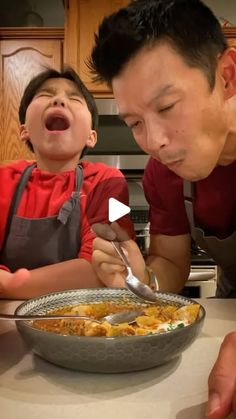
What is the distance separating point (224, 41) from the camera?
883mm

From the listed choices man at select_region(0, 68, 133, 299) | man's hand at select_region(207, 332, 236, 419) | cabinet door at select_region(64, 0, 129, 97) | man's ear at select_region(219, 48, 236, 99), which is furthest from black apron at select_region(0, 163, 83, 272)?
cabinet door at select_region(64, 0, 129, 97)

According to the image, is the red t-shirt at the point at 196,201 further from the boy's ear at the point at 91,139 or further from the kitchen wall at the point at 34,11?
the kitchen wall at the point at 34,11

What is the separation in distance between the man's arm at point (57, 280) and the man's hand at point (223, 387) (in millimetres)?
543

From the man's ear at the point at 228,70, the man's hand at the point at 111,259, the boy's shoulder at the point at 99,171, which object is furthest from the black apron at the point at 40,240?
the man's ear at the point at 228,70

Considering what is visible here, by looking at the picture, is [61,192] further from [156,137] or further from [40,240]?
[156,137]

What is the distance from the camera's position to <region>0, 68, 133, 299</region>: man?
1.23 m

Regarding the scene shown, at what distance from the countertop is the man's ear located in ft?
1.57

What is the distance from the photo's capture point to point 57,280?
100cm

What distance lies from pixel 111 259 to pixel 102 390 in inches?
14.0

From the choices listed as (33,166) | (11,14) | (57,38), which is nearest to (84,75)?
(57,38)

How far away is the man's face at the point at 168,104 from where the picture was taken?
758mm

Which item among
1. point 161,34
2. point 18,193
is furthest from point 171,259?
point 161,34

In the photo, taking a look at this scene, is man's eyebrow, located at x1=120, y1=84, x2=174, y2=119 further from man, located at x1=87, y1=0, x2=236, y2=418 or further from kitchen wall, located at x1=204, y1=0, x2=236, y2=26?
kitchen wall, located at x1=204, y1=0, x2=236, y2=26

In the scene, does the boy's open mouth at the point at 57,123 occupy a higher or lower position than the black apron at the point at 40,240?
higher
